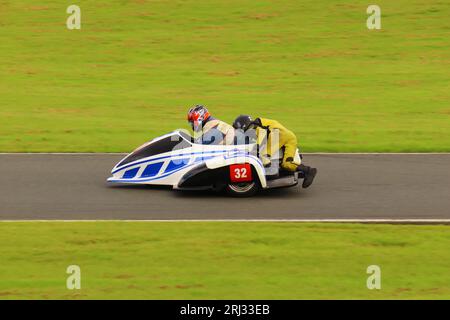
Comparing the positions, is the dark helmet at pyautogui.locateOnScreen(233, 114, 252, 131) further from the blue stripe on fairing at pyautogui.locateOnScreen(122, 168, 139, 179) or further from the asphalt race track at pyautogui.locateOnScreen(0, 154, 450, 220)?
the blue stripe on fairing at pyautogui.locateOnScreen(122, 168, 139, 179)

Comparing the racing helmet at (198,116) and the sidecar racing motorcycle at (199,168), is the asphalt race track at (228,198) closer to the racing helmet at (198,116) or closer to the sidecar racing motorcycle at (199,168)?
the sidecar racing motorcycle at (199,168)

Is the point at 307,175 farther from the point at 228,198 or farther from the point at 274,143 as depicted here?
the point at 228,198

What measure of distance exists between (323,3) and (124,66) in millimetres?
9872

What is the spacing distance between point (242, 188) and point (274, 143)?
0.87 meters

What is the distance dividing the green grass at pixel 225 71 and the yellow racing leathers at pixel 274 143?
4.18m

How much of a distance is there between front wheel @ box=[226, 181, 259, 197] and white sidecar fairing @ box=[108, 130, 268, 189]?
0.51 feet

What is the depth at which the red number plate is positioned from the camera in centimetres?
1486

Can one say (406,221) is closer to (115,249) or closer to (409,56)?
(115,249)

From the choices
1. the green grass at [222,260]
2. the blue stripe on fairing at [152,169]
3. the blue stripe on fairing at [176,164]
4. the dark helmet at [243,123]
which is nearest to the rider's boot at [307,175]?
the dark helmet at [243,123]

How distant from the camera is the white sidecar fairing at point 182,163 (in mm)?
14852

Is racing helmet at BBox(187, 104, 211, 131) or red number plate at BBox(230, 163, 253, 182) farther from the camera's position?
racing helmet at BBox(187, 104, 211, 131)

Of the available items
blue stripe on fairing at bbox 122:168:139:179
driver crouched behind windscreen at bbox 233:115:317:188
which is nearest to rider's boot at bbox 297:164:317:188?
driver crouched behind windscreen at bbox 233:115:317:188

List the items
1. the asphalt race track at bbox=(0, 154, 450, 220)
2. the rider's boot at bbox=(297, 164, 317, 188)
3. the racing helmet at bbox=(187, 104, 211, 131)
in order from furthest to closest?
the racing helmet at bbox=(187, 104, 211, 131) → the rider's boot at bbox=(297, 164, 317, 188) → the asphalt race track at bbox=(0, 154, 450, 220)

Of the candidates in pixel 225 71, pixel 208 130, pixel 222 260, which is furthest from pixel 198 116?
pixel 225 71
